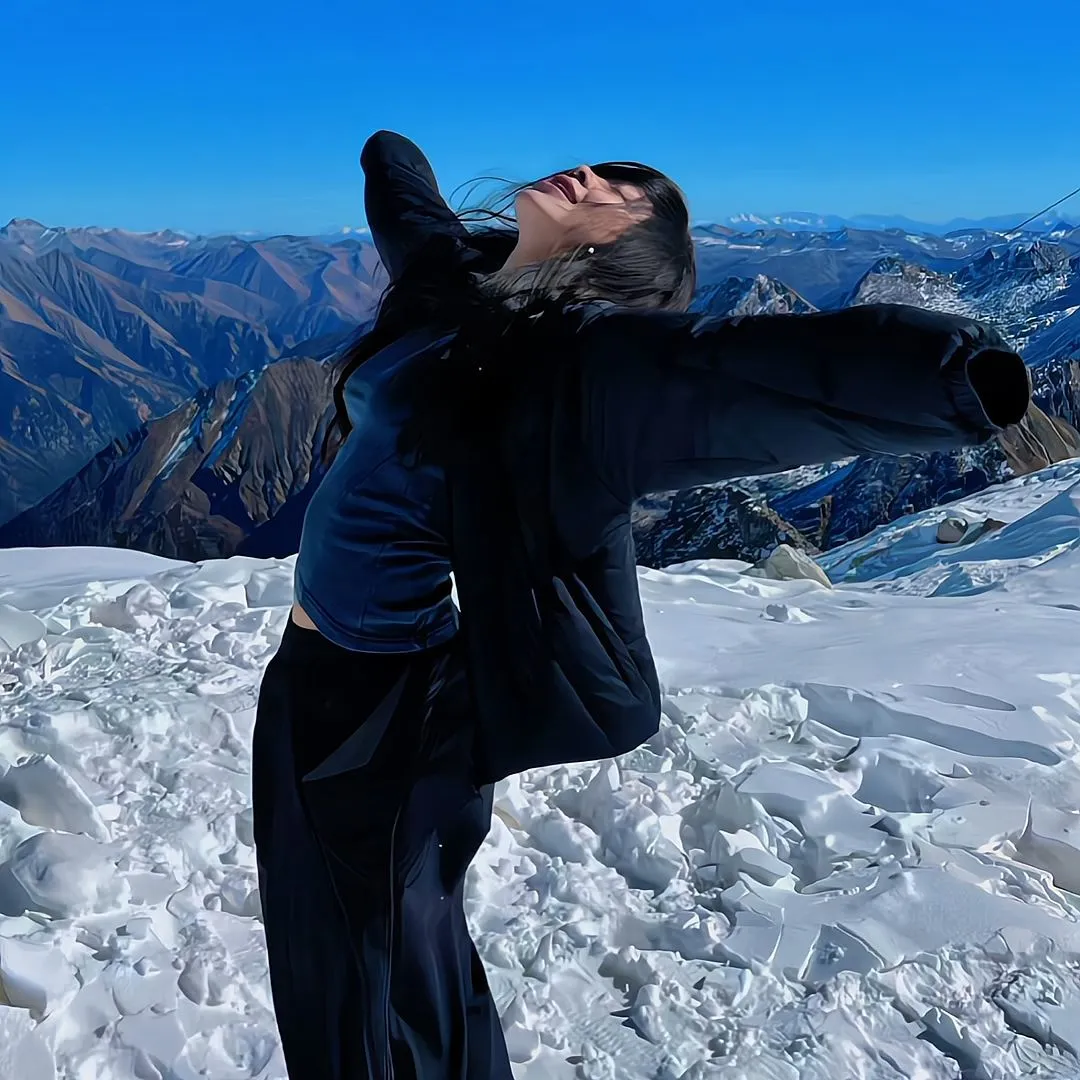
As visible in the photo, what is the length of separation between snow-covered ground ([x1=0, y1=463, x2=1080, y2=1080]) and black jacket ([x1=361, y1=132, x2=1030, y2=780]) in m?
1.23

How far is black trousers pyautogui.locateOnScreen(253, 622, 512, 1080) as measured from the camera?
128cm

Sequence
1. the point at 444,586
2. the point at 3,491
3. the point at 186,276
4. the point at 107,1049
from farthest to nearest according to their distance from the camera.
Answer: the point at 186,276 < the point at 3,491 < the point at 107,1049 < the point at 444,586

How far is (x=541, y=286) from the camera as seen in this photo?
1134mm

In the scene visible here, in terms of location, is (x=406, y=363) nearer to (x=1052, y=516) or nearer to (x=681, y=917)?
(x=681, y=917)

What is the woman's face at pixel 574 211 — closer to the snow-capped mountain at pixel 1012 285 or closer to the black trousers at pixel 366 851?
the black trousers at pixel 366 851

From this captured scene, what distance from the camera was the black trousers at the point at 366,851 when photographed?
1284mm

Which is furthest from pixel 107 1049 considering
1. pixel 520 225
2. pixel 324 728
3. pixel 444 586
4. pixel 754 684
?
pixel 754 684

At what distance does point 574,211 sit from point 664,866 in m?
1.91

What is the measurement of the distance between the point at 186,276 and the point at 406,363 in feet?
148

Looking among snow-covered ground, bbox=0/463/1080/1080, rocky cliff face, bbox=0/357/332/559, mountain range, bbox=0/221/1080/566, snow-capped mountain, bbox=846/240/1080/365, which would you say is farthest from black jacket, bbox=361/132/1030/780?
snow-capped mountain, bbox=846/240/1080/365

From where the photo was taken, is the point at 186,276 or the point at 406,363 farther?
the point at 186,276

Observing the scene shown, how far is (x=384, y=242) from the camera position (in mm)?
1620

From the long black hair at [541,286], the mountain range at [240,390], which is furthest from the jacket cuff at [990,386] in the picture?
the mountain range at [240,390]

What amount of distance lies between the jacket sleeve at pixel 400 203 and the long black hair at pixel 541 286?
16cm
